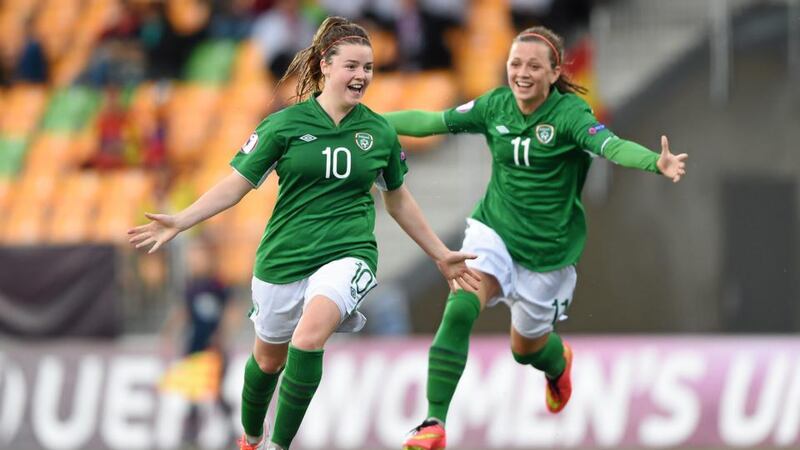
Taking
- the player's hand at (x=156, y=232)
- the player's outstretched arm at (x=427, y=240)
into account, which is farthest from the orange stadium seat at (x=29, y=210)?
the player's hand at (x=156, y=232)

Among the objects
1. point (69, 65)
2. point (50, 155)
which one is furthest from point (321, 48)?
point (69, 65)

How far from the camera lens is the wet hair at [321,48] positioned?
872 cm

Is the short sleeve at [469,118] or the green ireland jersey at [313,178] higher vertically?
the short sleeve at [469,118]

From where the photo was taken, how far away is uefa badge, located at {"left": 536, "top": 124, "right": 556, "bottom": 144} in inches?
370

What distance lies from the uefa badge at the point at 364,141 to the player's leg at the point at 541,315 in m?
1.44

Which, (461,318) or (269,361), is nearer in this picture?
(269,361)

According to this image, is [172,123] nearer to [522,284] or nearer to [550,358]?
[550,358]

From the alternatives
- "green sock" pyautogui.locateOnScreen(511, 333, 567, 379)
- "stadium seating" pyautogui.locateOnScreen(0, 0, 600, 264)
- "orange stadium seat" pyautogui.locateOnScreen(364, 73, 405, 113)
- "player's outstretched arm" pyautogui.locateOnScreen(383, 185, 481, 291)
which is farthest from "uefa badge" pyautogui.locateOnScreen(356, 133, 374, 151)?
"orange stadium seat" pyautogui.locateOnScreen(364, 73, 405, 113)

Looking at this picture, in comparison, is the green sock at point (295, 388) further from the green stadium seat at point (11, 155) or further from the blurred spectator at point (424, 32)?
the green stadium seat at point (11, 155)

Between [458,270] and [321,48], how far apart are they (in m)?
1.37

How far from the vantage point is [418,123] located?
9.80m

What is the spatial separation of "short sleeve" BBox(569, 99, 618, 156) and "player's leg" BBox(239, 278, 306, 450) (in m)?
1.73

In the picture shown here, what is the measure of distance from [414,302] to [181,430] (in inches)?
105

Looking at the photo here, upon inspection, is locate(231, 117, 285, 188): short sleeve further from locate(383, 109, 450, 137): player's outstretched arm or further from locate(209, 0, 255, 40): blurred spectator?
locate(209, 0, 255, 40): blurred spectator
